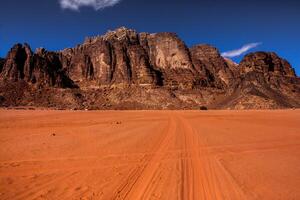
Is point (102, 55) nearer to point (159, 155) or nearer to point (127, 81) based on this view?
point (127, 81)

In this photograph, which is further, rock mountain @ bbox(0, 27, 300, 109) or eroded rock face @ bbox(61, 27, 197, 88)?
eroded rock face @ bbox(61, 27, 197, 88)

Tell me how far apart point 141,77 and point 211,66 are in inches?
1590

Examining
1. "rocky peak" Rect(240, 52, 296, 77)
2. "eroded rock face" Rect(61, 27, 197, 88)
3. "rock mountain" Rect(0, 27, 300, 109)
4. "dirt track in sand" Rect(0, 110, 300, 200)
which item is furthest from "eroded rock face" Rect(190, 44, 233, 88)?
"dirt track in sand" Rect(0, 110, 300, 200)

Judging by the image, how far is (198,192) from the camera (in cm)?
547

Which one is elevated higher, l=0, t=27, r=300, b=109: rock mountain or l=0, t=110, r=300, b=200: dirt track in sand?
l=0, t=27, r=300, b=109: rock mountain

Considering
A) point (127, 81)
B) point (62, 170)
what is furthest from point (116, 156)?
point (127, 81)

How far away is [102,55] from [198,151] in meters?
119

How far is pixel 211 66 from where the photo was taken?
426ft

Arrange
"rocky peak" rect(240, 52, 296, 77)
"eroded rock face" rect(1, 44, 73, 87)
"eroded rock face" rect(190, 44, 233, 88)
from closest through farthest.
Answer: "eroded rock face" rect(1, 44, 73, 87)
"rocky peak" rect(240, 52, 296, 77)
"eroded rock face" rect(190, 44, 233, 88)

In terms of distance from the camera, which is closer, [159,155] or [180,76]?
[159,155]

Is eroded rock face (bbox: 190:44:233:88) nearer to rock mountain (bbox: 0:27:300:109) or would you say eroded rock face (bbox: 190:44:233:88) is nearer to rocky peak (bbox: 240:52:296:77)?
rock mountain (bbox: 0:27:300:109)

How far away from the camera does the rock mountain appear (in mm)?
88062

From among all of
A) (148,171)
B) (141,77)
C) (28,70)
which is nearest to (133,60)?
(141,77)

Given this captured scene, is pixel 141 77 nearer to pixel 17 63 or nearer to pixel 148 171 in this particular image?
pixel 17 63
